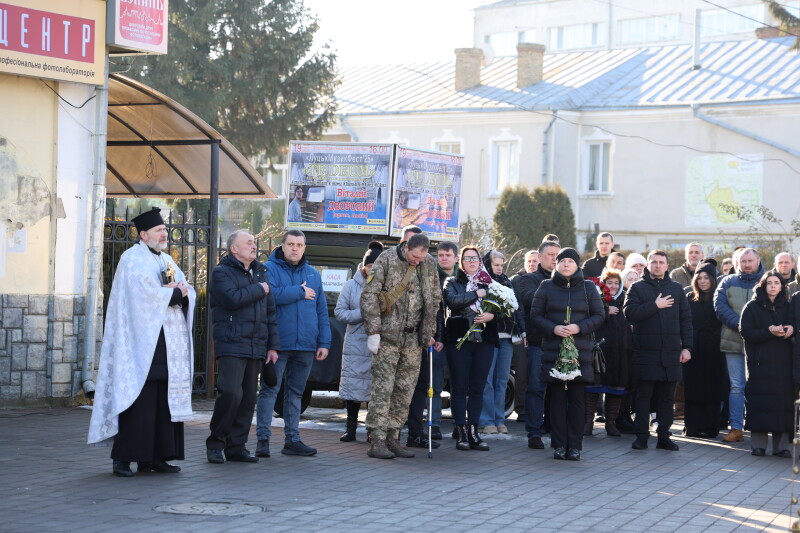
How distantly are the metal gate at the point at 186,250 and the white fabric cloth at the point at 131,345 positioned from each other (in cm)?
464

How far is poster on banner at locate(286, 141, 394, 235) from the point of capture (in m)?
13.5

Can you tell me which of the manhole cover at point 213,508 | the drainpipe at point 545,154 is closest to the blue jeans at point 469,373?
the manhole cover at point 213,508

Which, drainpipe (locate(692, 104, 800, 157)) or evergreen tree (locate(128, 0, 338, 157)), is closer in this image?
evergreen tree (locate(128, 0, 338, 157))

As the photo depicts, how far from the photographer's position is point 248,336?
953cm

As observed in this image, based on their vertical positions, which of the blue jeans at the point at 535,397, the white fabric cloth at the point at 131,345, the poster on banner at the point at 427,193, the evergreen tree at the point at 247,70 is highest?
the evergreen tree at the point at 247,70

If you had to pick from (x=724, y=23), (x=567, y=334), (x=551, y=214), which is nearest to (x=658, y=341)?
(x=567, y=334)

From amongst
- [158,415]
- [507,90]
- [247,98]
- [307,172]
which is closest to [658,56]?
[507,90]

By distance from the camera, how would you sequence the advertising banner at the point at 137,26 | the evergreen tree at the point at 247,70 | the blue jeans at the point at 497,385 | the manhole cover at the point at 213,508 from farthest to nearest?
the evergreen tree at the point at 247,70 < the advertising banner at the point at 137,26 < the blue jeans at the point at 497,385 < the manhole cover at the point at 213,508

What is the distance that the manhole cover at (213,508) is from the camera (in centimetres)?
770

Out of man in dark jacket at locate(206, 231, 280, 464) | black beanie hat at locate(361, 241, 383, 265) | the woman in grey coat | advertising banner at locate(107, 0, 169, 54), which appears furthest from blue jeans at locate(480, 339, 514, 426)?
advertising banner at locate(107, 0, 169, 54)

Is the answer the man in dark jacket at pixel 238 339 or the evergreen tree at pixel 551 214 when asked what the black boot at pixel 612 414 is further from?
the evergreen tree at pixel 551 214

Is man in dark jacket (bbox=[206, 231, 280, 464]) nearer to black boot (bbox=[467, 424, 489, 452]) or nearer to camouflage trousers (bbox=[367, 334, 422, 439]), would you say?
camouflage trousers (bbox=[367, 334, 422, 439])

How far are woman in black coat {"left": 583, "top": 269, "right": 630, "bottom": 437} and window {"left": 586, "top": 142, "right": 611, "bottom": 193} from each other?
83.3ft

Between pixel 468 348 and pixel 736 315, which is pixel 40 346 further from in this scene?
pixel 736 315
